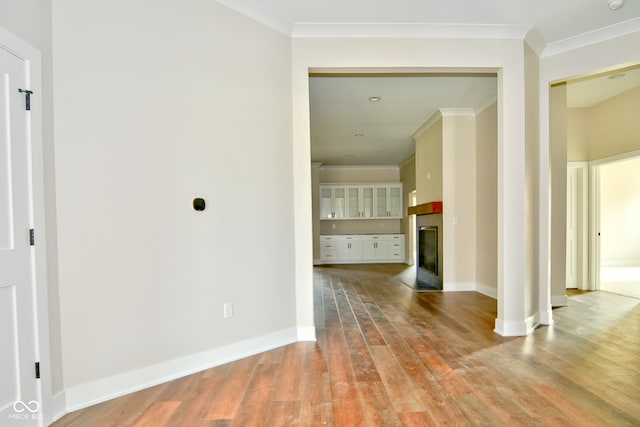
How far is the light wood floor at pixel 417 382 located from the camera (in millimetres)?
1836

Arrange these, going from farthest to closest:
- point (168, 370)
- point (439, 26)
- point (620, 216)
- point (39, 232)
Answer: point (620, 216) < point (439, 26) < point (168, 370) < point (39, 232)

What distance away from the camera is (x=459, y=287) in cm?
505

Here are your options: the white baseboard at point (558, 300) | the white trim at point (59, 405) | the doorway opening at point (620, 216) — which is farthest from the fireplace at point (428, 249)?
the doorway opening at point (620, 216)

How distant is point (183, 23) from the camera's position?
7.95ft

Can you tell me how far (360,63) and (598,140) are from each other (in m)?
4.20

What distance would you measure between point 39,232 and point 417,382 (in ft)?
8.10

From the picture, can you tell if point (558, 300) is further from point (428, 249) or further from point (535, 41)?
point (535, 41)

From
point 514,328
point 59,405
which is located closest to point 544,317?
point 514,328

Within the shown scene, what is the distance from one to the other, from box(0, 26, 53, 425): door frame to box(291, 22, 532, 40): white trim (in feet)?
6.49

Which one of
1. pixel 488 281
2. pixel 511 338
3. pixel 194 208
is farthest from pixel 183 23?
pixel 488 281

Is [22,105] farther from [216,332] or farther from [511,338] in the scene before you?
[511,338]

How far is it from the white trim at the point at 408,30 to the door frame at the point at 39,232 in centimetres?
198

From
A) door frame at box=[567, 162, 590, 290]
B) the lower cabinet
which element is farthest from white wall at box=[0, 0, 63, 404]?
the lower cabinet
